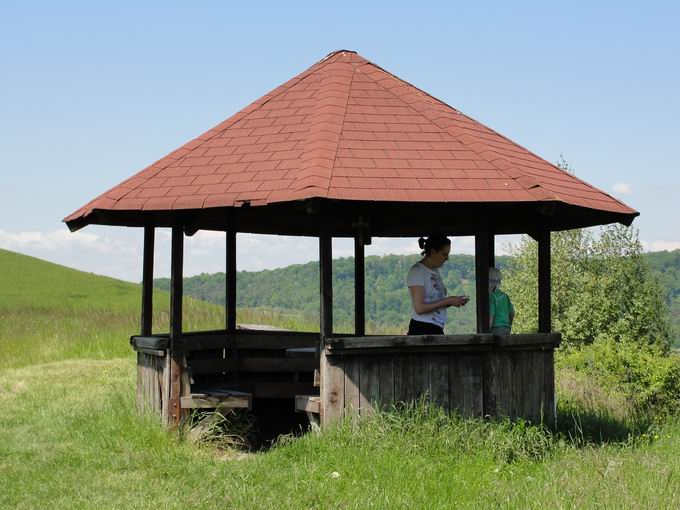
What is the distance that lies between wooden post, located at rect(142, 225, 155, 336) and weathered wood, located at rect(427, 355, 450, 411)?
337 cm

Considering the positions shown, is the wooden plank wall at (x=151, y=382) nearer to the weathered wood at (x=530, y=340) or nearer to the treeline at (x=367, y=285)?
the weathered wood at (x=530, y=340)

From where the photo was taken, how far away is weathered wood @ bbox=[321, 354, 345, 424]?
905 centimetres

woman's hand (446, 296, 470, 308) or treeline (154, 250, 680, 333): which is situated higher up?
treeline (154, 250, 680, 333)

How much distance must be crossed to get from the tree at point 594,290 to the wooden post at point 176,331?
20538 millimetres

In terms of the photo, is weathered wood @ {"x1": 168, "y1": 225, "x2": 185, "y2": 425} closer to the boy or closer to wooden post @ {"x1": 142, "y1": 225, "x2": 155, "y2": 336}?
wooden post @ {"x1": 142, "y1": 225, "x2": 155, "y2": 336}

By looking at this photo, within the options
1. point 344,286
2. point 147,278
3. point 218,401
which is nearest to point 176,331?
point 218,401

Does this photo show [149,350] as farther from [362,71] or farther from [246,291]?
[246,291]

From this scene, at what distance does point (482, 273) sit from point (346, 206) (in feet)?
5.65

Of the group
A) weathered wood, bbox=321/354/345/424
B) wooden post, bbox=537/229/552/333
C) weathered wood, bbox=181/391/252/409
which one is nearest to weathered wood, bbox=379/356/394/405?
weathered wood, bbox=321/354/345/424

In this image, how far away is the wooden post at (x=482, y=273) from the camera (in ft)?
30.6

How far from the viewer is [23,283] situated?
47.0m

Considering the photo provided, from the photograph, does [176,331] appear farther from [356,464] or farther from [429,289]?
[356,464]

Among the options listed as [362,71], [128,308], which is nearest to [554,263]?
[128,308]

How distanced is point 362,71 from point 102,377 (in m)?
7.64
